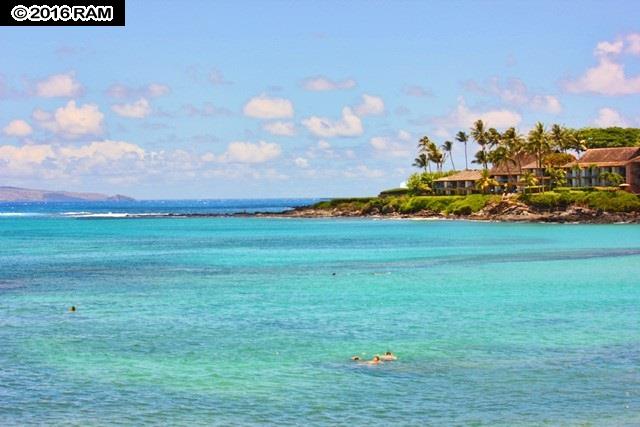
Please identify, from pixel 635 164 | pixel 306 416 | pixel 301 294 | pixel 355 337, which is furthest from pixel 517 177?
pixel 306 416

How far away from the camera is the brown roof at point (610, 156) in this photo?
172750mm

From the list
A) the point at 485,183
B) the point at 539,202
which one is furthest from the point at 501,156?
the point at 539,202

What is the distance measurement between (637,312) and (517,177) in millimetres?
154043

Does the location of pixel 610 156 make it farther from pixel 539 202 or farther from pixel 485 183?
pixel 539 202

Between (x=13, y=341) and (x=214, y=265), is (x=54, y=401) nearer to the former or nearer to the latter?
(x=13, y=341)

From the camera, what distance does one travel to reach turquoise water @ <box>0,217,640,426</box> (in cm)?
2573

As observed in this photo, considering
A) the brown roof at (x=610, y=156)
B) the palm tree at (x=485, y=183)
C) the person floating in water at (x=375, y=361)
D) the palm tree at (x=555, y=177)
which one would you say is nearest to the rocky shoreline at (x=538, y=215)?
the palm tree at (x=485, y=183)

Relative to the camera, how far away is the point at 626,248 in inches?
3447

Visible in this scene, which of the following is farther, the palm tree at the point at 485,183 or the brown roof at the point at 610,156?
the palm tree at the point at 485,183

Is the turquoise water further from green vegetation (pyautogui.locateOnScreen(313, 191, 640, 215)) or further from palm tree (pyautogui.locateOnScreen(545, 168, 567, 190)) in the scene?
palm tree (pyautogui.locateOnScreen(545, 168, 567, 190))

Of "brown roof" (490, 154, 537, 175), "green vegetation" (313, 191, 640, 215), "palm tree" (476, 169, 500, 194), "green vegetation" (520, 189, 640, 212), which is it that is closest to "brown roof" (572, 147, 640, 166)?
"green vegetation" (313, 191, 640, 215)

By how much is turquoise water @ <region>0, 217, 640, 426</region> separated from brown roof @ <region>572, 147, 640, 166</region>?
349 feet

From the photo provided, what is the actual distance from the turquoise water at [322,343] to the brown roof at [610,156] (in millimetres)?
106239

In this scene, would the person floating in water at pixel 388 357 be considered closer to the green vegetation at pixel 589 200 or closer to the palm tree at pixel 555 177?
the green vegetation at pixel 589 200
